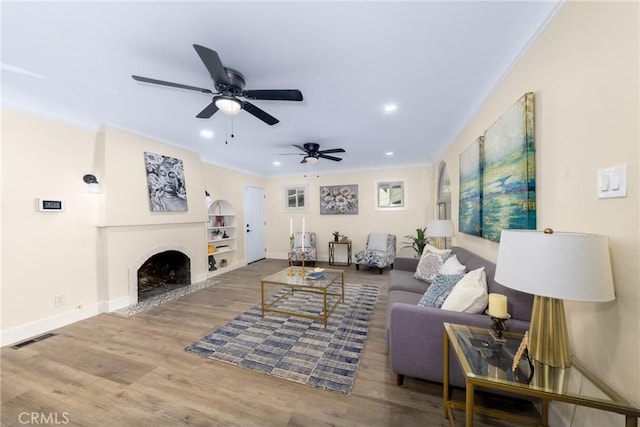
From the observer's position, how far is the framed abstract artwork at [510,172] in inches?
60.6

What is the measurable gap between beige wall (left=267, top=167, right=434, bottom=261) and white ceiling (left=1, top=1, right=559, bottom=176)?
2.60 metres

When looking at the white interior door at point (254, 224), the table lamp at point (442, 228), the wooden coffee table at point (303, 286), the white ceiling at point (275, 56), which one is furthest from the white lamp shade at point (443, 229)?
the white interior door at point (254, 224)

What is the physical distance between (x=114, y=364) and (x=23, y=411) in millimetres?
513

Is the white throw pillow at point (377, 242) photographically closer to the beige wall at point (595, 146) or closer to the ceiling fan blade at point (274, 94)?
A: the beige wall at point (595, 146)

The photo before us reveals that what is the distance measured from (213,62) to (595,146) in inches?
83.7

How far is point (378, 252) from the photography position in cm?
509

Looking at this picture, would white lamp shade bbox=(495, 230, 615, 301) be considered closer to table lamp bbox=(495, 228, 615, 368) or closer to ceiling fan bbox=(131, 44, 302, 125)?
table lamp bbox=(495, 228, 615, 368)

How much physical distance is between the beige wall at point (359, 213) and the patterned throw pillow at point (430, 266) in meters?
2.72

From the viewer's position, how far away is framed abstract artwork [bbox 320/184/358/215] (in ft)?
19.9

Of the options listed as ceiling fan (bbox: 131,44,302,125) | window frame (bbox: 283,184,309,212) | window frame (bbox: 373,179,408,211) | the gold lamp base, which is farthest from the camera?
window frame (bbox: 283,184,309,212)

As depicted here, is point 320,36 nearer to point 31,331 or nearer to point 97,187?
point 97,187

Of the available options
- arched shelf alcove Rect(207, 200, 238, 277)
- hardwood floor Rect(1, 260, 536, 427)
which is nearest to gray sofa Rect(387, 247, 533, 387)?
hardwood floor Rect(1, 260, 536, 427)

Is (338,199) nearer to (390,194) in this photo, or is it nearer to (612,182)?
(390,194)

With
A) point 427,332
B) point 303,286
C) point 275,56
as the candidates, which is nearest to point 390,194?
point 303,286
